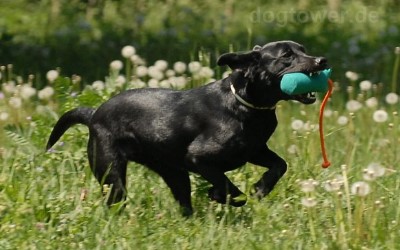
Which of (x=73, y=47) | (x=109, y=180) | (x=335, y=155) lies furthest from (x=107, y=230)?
(x=73, y=47)

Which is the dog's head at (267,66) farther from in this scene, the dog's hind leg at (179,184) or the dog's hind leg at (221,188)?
the dog's hind leg at (179,184)

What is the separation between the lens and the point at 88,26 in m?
11.9

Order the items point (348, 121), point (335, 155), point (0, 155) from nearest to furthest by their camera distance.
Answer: point (0, 155) → point (335, 155) → point (348, 121)

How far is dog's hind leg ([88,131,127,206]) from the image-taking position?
228 inches

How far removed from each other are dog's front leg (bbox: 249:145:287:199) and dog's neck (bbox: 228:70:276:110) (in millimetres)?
229

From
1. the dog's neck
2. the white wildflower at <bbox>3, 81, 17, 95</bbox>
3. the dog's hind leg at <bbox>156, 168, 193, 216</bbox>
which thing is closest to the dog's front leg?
the dog's neck

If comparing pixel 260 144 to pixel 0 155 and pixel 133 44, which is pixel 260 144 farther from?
pixel 133 44

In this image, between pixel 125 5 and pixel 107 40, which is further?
pixel 125 5

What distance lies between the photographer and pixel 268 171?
5.52 m

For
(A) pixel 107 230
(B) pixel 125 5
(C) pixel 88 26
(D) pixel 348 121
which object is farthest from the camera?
(B) pixel 125 5

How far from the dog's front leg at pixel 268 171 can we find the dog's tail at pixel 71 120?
1002 millimetres

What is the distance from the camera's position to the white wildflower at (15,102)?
287 inches

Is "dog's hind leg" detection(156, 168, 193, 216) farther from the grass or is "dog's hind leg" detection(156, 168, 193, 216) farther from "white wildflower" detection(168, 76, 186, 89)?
"white wildflower" detection(168, 76, 186, 89)

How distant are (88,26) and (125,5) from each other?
124cm
